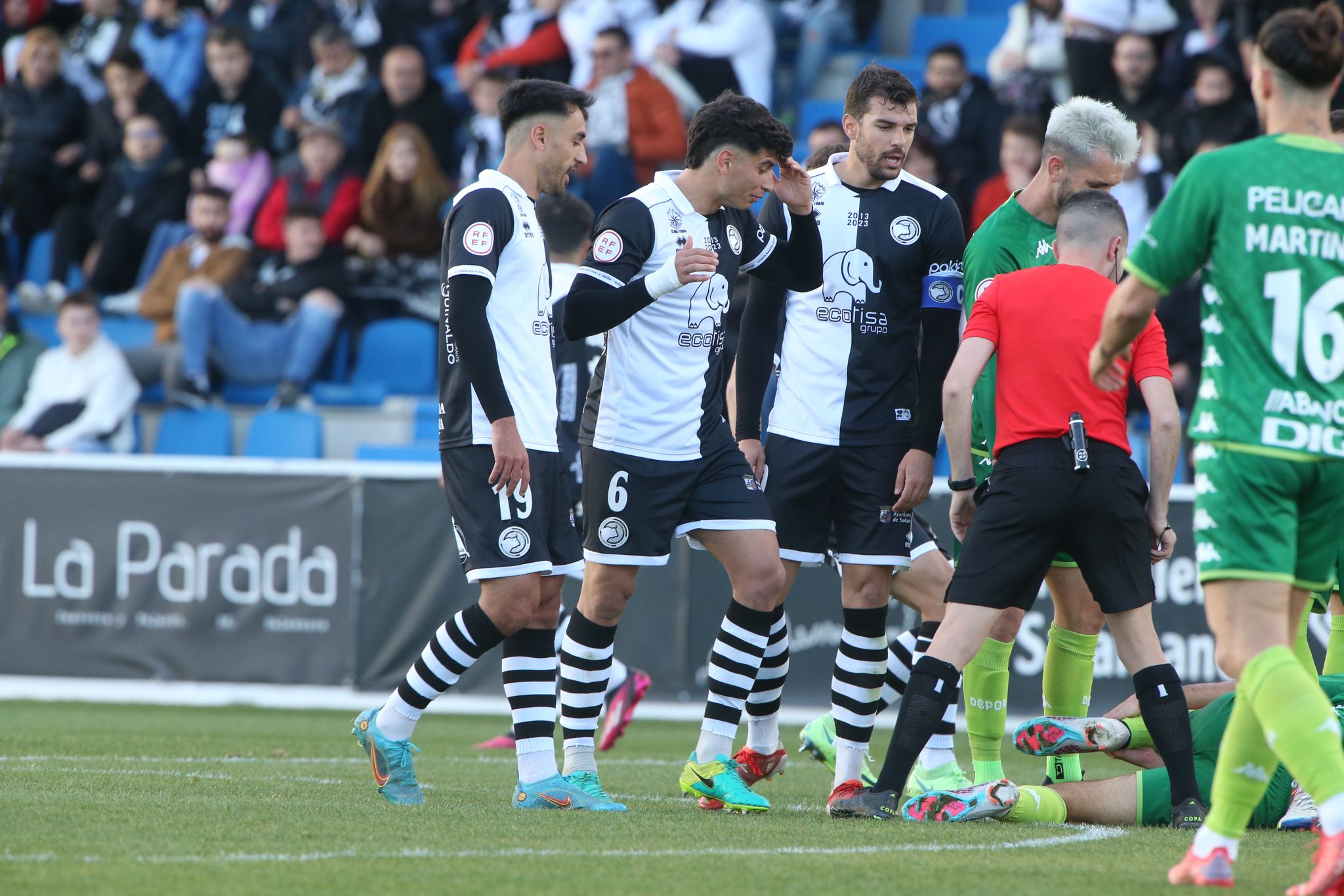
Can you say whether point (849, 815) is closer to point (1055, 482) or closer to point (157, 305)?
point (1055, 482)

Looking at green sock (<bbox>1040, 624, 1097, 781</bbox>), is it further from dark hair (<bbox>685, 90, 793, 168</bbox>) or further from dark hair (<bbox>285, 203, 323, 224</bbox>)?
dark hair (<bbox>285, 203, 323, 224</bbox>)

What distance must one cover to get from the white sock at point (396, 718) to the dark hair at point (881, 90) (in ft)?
9.24

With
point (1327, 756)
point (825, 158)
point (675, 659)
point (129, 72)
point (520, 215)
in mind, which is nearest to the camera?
point (1327, 756)

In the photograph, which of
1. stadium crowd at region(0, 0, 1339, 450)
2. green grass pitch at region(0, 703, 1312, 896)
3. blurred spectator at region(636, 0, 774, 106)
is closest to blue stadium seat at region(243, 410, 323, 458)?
stadium crowd at region(0, 0, 1339, 450)

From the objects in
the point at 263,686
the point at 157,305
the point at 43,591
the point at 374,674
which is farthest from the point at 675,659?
the point at 157,305

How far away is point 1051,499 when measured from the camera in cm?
527

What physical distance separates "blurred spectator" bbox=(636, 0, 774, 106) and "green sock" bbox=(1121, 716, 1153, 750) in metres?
9.52

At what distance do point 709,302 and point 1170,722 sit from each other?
2.21 m

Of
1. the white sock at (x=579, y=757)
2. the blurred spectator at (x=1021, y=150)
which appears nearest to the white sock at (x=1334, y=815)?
the white sock at (x=579, y=757)

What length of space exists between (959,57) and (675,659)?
19.4 ft

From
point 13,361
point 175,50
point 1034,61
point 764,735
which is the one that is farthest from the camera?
point 175,50

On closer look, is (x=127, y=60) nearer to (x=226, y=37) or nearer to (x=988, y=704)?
(x=226, y=37)

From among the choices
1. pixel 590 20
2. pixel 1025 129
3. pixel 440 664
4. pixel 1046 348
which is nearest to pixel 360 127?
pixel 590 20

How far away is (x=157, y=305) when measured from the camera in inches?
575
